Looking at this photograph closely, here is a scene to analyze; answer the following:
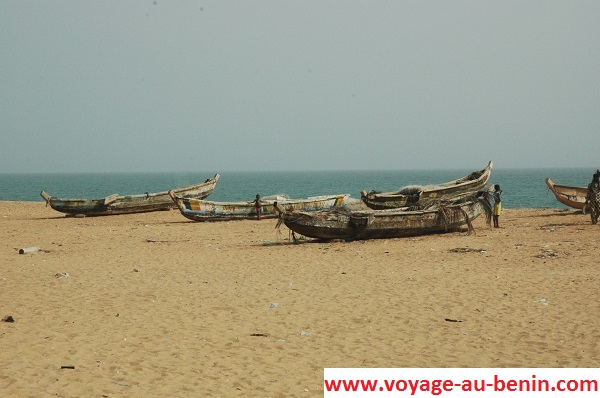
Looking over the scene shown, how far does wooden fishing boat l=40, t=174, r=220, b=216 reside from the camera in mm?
31047

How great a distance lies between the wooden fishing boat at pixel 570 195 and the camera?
2714 cm

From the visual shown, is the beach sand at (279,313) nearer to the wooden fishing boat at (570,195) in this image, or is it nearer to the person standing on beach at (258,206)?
the person standing on beach at (258,206)

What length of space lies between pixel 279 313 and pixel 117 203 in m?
23.3

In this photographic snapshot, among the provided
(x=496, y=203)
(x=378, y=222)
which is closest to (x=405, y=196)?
(x=496, y=203)

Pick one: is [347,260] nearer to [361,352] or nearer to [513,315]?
[513,315]

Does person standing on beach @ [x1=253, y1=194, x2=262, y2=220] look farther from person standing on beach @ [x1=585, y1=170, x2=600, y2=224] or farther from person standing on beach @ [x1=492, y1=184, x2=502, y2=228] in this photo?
person standing on beach @ [x1=585, y1=170, x2=600, y2=224]

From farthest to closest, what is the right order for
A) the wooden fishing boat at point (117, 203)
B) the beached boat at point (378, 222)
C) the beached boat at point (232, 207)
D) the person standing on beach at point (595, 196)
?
the wooden fishing boat at point (117, 203) → the beached boat at point (232, 207) → the person standing on beach at point (595, 196) → the beached boat at point (378, 222)

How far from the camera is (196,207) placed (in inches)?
1073

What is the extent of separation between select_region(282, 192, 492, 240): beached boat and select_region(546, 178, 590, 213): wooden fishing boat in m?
8.37

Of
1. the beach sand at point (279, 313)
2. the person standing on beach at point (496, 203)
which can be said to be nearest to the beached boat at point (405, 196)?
the person standing on beach at point (496, 203)

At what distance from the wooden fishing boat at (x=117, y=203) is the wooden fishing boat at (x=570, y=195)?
17.7 meters

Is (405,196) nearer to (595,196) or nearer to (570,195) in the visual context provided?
(595,196)

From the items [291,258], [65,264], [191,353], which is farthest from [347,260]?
[191,353]

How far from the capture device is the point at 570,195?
28.0 metres
